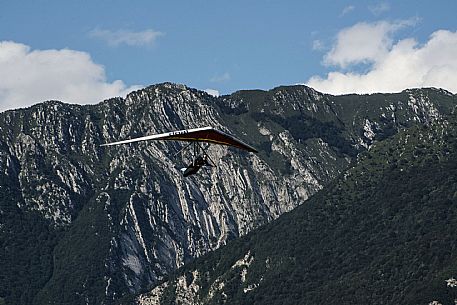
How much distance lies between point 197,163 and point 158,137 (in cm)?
662

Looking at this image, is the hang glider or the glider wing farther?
the glider wing

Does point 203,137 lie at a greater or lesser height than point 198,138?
lesser

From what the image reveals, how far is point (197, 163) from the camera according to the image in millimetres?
138000

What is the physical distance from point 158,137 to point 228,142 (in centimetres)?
977

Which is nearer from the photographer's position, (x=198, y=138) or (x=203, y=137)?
(x=203, y=137)

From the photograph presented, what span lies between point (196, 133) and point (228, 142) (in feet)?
16.8

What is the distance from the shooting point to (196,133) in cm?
13888

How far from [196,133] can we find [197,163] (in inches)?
164

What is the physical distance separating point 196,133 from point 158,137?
5.29m

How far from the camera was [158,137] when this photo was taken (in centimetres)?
13950

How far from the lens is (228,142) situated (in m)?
141

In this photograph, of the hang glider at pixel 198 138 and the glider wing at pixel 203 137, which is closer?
the hang glider at pixel 198 138
